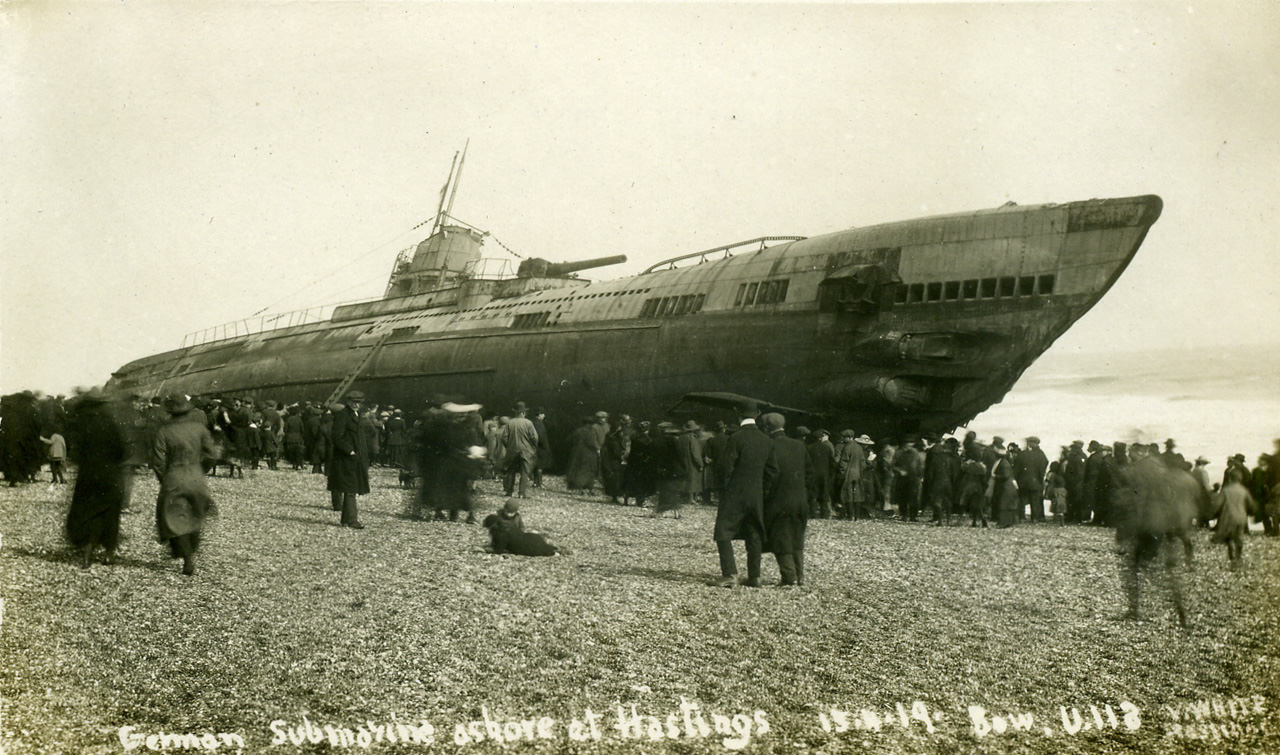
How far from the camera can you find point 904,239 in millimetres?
20391

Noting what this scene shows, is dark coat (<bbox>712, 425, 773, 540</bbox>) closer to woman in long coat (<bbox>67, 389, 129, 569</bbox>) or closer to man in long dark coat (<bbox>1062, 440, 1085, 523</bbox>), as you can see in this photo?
woman in long coat (<bbox>67, 389, 129, 569</bbox>)

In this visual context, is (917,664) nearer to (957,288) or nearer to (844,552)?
(844,552)

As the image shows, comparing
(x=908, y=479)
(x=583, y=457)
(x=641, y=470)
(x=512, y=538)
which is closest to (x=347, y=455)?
(x=512, y=538)

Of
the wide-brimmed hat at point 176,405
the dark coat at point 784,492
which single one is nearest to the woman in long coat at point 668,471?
the dark coat at point 784,492

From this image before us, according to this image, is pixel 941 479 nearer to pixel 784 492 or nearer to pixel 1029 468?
pixel 1029 468

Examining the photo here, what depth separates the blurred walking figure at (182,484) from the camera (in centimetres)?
984

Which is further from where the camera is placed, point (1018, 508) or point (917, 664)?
point (1018, 508)

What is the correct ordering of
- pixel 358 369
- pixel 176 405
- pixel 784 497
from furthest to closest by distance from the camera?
pixel 358 369, pixel 784 497, pixel 176 405

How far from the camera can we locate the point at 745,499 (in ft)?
33.8

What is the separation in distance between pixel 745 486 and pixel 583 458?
37.8 feet

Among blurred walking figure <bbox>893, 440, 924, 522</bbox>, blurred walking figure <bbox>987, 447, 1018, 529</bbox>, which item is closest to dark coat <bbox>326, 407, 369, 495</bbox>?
blurred walking figure <bbox>893, 440, 924, 522</bbox>

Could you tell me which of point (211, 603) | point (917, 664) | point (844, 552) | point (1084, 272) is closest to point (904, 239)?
point (1084, 272)

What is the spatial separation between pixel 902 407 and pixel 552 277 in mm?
17340

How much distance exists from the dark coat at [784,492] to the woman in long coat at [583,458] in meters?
11.1
